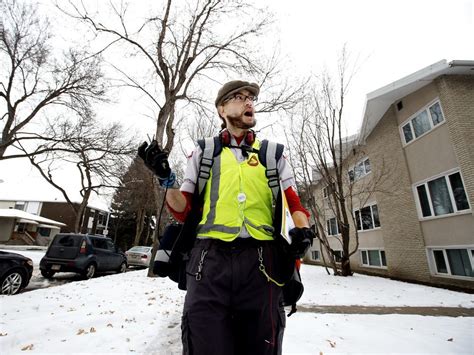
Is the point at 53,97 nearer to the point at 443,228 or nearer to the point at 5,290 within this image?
the point at 5,290

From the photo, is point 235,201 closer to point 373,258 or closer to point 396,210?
point 396,210

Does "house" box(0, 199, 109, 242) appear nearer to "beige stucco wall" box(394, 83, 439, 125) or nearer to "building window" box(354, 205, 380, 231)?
"building window" box(354, 205, 380, 231)

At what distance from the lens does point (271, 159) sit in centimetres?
183

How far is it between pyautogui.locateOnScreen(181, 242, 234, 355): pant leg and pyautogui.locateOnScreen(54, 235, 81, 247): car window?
11.2 metres

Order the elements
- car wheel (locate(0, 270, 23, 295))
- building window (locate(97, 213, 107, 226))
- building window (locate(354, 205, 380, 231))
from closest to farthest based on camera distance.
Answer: car wheel (locate(0, 270, 23, 295)) → building window (locate(354, 205, 380, 231)) → building window (locate(97, 213, 107, 226))

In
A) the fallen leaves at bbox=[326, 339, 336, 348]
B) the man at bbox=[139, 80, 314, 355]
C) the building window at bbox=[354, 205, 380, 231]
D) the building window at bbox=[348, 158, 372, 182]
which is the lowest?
the fallen leaves at bbox=[326, 339, 336, 348]

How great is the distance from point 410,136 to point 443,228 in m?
4.55

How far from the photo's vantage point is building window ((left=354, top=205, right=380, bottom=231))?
52.5 feet

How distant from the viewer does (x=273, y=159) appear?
6.01ft

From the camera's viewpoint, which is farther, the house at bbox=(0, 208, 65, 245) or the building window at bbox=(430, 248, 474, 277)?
the house at bbox=(0, 208, 65, 245)

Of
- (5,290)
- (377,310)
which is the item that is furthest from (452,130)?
(5,290)

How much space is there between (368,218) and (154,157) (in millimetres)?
17858

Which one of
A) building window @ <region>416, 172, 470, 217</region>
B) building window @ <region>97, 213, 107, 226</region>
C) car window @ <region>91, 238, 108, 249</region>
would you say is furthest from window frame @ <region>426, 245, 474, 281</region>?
building window @ <region>97, 213, 107, 226</region>

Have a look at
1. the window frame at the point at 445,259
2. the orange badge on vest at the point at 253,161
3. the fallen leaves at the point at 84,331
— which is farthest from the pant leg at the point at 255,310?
the window frame at the point at 445,259
